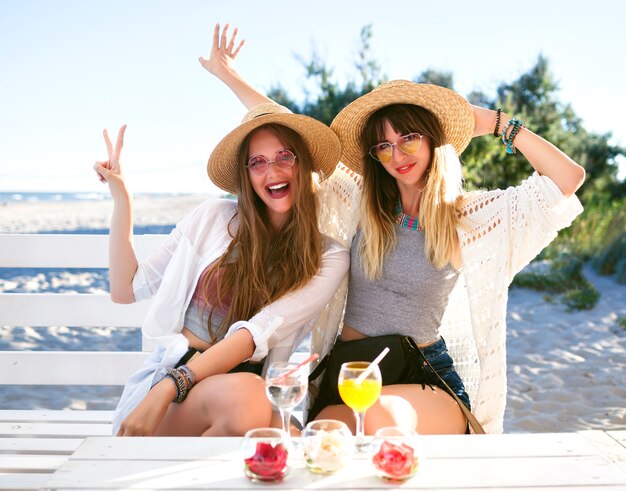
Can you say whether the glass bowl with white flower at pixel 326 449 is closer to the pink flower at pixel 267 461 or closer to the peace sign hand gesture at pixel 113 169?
the pink flower at pixel 267 461

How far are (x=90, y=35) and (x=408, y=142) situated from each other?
5190cm

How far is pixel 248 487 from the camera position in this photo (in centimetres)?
175

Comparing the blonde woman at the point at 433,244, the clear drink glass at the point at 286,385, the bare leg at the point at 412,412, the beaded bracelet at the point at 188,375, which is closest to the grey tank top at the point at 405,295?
the blonde woman at the point at 433,244

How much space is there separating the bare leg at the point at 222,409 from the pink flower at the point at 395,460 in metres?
0.81

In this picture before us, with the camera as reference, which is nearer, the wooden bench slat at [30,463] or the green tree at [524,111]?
the wooden bench slat at [30,463]

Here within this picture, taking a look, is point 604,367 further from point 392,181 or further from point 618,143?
point 618,143

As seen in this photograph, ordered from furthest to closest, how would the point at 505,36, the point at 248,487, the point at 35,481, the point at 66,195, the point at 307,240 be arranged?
1. the point at 66,195
2. the point at 505,36
3. the point at 307,240
4. the point at 35,481
5. the point at 248,487

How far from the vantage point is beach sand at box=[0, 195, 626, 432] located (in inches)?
209

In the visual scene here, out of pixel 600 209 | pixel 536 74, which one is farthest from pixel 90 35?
pixel 600 209

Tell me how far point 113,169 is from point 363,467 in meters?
1.75

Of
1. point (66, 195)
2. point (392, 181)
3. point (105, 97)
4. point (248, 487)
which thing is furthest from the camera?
point (105, 97)

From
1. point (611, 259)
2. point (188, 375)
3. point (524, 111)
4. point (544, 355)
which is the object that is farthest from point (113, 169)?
point (524, 111)

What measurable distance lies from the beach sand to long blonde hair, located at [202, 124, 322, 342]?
2.80 metres

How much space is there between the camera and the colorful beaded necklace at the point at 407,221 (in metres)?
3.08
